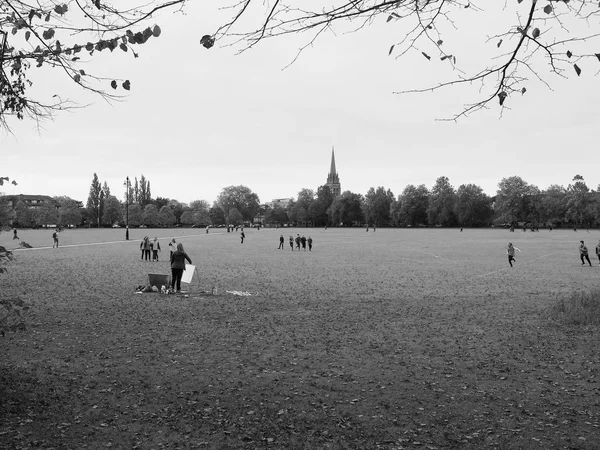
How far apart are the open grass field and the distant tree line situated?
10048 centimetres

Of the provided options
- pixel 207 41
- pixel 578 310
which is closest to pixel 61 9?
pixel 207 41

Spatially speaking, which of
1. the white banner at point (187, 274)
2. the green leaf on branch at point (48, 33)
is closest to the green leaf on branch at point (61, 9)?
the green leaf on branch at point (48, 33)

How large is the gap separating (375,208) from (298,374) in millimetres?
164523

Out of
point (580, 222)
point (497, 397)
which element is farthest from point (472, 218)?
point (497, 397)

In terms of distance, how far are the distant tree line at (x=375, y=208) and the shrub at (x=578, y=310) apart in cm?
10387

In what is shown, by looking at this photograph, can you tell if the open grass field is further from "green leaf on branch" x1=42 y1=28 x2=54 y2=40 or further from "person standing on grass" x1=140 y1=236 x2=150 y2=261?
"person standing on grass" x1=140 y1=236 x2=150 y2=261

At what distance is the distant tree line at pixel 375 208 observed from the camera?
436 ft

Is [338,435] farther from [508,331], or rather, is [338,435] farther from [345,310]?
[345,310]

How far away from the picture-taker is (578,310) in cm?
1297

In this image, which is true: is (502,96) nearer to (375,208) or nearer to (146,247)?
(146,247)

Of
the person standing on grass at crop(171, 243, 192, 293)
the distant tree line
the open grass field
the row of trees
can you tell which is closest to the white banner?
the person standing on grass at crop(171, 243, 192, 293)

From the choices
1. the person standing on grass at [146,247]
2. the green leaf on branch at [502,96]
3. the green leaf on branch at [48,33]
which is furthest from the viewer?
the person standing on grass at [146,247]

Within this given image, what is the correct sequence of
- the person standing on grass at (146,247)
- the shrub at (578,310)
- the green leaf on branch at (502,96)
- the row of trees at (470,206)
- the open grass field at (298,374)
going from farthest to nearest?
the row of trees at (470,206)
the person standing on grass at (146,247)
the shrub at (578,310)
the open grass field at (298,374)
the green leaf on branch at (502,96)

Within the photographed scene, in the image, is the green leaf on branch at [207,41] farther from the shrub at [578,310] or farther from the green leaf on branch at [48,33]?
the shrub at [578,310]
